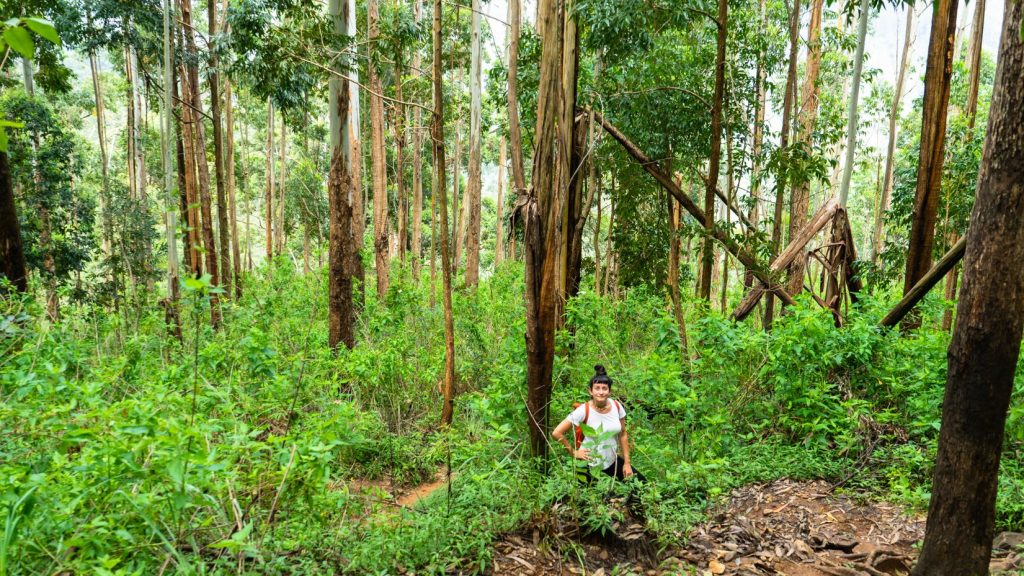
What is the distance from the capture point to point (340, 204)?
789 cm

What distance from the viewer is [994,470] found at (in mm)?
2607

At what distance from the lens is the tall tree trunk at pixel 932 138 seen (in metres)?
5.66

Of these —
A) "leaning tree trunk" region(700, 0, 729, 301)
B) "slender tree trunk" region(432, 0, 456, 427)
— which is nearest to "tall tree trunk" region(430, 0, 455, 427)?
"slender tree trunk" region(432, 0, 456, 427)

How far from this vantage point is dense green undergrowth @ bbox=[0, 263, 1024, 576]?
2268 mm

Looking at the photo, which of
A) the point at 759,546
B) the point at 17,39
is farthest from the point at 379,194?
the point at 17,39

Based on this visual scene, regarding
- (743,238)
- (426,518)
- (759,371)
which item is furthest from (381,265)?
(426,518)

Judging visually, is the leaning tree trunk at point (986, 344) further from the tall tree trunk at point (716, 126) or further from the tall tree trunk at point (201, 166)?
the tall tree trunk at point (201, 166)

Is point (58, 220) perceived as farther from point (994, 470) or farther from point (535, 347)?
point (994, 470)

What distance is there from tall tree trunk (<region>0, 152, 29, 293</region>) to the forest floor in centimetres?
628

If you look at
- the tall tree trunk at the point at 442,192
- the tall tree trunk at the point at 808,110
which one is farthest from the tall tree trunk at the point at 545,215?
the tall tree trunk at the point at 808,110

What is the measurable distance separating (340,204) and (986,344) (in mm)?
7145

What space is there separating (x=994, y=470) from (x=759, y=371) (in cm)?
262

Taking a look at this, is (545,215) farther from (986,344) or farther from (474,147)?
(474,147)

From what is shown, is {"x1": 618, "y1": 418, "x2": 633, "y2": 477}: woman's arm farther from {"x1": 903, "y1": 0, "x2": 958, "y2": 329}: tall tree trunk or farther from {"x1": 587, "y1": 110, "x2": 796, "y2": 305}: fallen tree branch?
{"x1": 903, "y1": 0, "x2": 958, "y2": 329}: tall tree trunk
